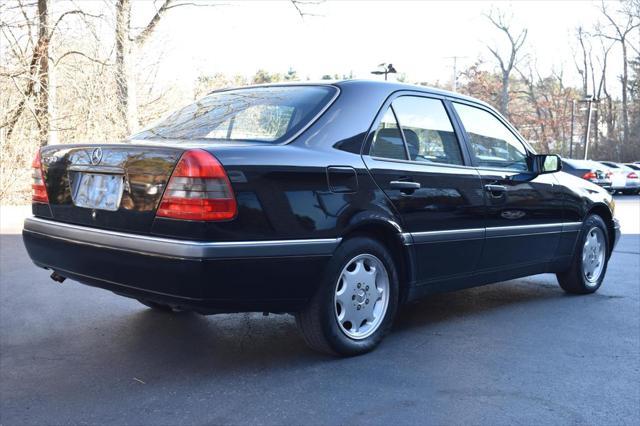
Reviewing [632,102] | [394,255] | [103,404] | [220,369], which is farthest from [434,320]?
[632,102]

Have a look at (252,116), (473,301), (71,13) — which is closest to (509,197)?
(473,301)

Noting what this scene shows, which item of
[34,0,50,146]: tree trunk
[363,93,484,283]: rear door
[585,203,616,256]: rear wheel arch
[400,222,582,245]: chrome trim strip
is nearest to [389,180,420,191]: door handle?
[363,93,484,283]: rear door

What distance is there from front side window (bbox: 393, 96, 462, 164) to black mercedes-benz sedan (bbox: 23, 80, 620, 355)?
11 millimetres

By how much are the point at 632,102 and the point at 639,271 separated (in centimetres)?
5749

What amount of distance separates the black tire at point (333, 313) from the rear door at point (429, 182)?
348 millimetres

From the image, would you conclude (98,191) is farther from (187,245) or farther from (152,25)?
(152,25)

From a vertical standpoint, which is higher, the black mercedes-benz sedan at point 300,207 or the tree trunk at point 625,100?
the tree trunk at point 625,100

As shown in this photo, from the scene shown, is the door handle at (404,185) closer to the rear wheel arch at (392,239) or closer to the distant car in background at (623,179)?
the rear wheel arch at (392,239)

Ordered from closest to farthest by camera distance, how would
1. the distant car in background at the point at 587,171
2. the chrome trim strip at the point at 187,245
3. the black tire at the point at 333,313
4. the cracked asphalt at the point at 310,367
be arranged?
1. the cracked asphalt at the point at 310,367
2. the chrome trim strip at the point at 187,245
3. the black tire at the point at 333,313
4. the distant car in background at the point at 587,171

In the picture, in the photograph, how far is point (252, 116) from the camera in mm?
4203

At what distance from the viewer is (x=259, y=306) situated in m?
3.62

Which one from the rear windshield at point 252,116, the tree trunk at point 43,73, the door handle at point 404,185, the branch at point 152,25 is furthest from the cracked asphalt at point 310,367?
the branch at point 152,25

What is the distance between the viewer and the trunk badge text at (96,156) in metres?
3.81

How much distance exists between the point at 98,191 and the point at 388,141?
175 cm
